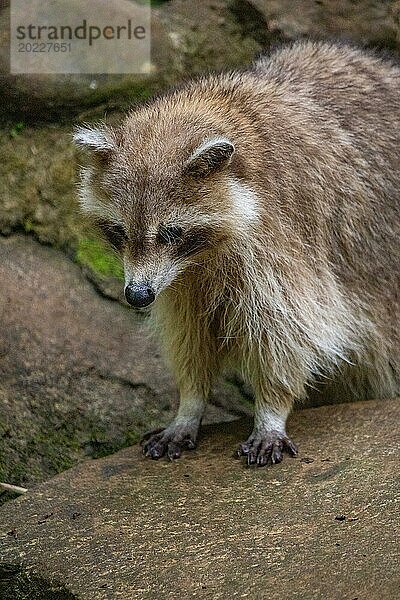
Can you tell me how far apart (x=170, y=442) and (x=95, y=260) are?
1.69m

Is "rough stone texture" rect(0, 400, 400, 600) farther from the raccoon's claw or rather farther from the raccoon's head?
the raccoon's head

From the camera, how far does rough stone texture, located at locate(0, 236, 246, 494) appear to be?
533cm

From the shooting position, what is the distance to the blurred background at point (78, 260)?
5.41m

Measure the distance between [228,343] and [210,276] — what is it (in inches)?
18.0

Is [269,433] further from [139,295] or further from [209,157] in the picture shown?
[209,157]

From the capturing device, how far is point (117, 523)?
4.03m

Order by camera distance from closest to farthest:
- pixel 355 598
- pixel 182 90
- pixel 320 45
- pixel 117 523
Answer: pixel 355 598, pixel 117 523, pixel 182 90, pixel 320 45

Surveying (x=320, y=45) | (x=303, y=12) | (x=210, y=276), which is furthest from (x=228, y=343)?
(x=303, y=12)

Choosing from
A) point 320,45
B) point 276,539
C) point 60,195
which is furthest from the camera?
point 60,195

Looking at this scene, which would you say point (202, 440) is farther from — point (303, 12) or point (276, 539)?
point (303, 12)

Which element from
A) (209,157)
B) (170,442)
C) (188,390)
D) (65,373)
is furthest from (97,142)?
(65,373)

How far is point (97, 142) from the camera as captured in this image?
14.2ft

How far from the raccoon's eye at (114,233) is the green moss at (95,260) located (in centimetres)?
164

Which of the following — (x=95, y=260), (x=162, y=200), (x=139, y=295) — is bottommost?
(x=95, y=260)
